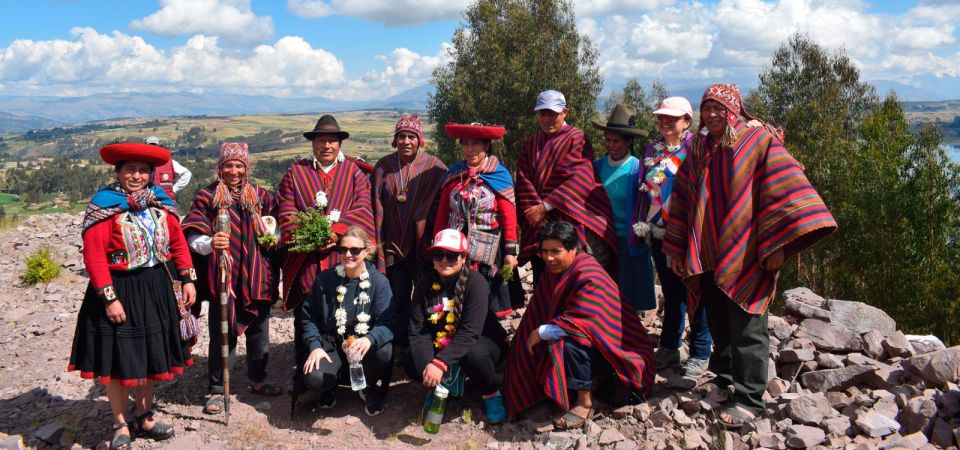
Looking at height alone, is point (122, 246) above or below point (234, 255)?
above

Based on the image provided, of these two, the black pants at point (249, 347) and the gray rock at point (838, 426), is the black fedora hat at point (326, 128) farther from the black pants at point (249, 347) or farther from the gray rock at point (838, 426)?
the gray rock at point (838, 426)

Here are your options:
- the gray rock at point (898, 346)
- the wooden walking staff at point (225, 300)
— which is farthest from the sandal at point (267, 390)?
the gray rock at point (898, 346)

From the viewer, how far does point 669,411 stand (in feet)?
14.1

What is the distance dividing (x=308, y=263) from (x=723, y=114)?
130 inches

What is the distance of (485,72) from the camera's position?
25.4 m

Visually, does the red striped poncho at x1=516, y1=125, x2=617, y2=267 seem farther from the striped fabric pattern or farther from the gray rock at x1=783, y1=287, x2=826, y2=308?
the gray rock at x1=783, y1=287, x2=826, y2=308

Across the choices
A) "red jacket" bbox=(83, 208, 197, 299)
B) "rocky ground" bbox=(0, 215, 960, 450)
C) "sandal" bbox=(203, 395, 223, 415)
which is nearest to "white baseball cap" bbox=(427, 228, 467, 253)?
"rocky ground" bbox=(0, 215, 960, 450)

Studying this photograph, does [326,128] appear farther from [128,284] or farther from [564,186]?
[564,186]

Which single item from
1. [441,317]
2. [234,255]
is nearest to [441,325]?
[441,317]

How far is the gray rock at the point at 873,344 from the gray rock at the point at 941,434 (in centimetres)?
113

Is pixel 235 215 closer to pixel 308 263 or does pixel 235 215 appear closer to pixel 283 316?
pixel 308 263

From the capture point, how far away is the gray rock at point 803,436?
3686mm

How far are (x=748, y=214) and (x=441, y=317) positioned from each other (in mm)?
2216

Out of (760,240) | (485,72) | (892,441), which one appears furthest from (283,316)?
(485,72)
